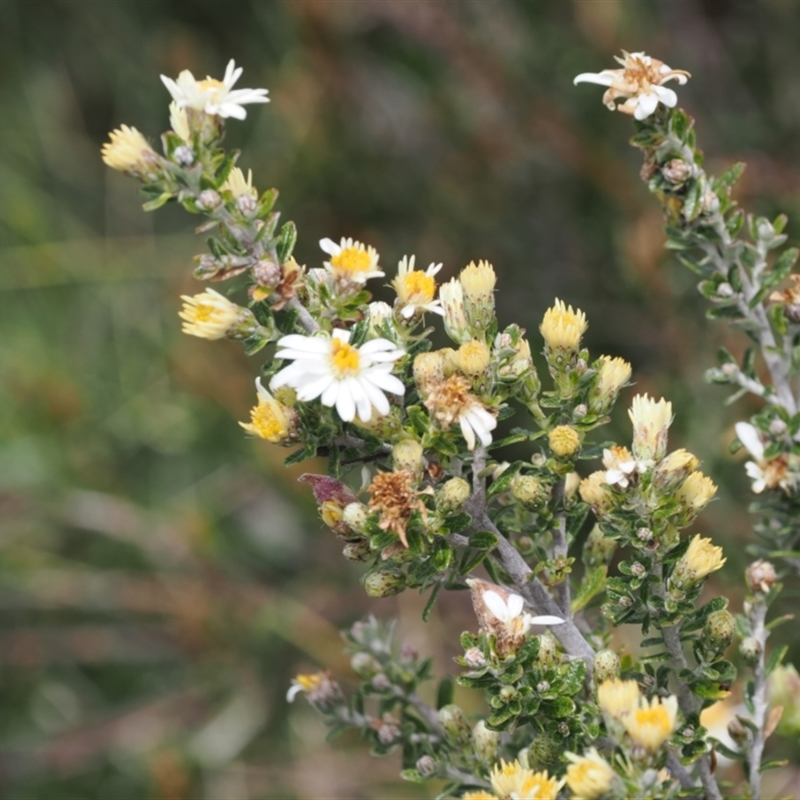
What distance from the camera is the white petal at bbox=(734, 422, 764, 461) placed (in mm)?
1156

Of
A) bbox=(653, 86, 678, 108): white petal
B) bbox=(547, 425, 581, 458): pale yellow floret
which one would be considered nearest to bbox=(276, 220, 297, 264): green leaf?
bbox=(547, 425, 581, 458): pale yellow floret

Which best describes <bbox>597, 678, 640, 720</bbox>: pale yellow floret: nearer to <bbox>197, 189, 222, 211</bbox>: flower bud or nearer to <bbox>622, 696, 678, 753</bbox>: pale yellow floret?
<bbox>622, 696, 678, 753</bbox>: pale yellow floret

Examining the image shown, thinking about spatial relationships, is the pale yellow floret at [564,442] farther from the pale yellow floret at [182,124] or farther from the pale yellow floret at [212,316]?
the pale yellow floret at [182,124]

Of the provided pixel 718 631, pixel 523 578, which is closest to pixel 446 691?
pixel 523 578

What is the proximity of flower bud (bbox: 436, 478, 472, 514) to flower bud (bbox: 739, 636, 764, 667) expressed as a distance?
466 mm

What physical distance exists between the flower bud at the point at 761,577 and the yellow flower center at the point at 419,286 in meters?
0.55

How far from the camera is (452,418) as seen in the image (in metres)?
0.94

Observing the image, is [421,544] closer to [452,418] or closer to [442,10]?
[452,418]

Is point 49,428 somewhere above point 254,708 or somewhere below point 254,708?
above

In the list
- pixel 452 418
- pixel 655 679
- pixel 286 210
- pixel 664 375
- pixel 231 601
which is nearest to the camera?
pixel 452 418

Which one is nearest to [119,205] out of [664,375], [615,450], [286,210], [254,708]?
[286,210]

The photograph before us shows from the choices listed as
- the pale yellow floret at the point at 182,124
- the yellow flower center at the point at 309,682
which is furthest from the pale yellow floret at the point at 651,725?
the pale yellow floret at the point at 182,124

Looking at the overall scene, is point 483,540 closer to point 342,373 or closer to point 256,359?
point 342,373

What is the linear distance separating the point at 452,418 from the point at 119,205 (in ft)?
9.69
